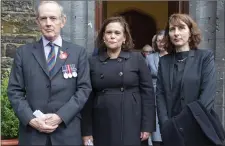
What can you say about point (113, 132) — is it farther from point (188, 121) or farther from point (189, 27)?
point (189, 27)

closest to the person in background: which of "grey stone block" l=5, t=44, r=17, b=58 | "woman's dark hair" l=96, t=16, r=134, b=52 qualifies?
"woman's dark hair" l=96, t=16, r=134, b=52

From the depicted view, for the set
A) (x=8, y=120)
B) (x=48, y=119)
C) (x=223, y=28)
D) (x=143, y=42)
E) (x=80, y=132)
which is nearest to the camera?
(x=48, y=119)

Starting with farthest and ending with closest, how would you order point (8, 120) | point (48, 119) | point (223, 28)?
point (223, 28)
point (8, 120)
point (48, 119)

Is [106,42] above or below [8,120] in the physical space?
above

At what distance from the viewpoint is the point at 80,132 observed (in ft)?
11.7

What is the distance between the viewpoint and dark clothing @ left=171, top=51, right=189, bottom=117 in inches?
142

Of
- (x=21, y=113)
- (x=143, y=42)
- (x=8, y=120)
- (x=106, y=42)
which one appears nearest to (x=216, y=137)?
(x=106, y=42)

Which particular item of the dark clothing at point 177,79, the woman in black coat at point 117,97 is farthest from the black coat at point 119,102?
the dark clothing at point 177,79

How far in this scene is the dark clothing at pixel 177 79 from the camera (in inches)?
142

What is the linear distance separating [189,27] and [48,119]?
134cm

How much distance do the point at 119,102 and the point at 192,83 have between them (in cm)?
61

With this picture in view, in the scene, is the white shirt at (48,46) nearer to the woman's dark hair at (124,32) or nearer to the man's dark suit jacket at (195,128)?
the woman's dark hair at (124,32)

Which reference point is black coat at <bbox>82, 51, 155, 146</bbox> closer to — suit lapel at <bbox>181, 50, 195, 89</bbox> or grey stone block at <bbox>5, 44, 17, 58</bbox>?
suit lapel at <bbox>181, 50, 195, 89</bbox>

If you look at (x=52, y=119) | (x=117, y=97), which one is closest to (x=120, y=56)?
(x=117, y=97)
